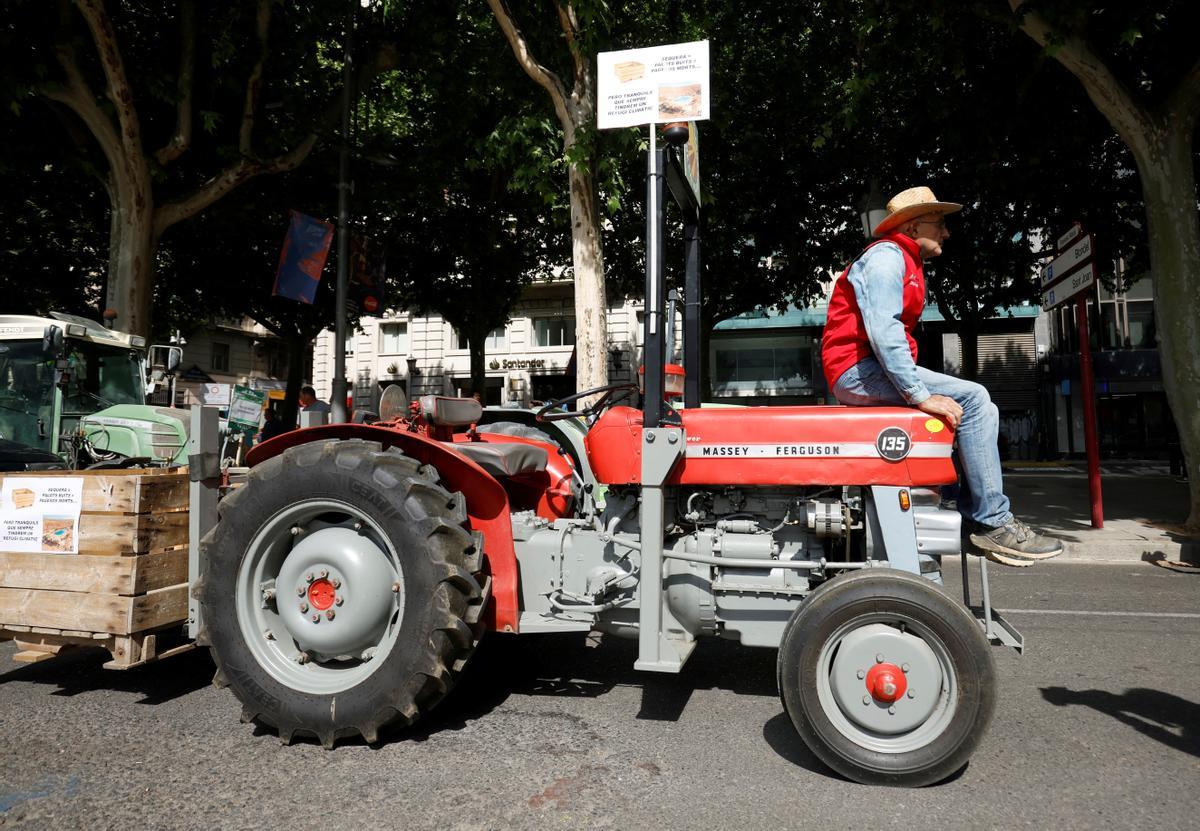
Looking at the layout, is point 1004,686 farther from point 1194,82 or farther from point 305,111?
point 305,111

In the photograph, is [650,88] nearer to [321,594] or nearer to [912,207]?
[912,207]

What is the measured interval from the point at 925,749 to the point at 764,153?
42.4ft

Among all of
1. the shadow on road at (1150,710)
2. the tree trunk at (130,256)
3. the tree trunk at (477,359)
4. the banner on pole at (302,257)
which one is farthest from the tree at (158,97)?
the shadow on road at (1150,710)

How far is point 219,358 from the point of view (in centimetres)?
3809

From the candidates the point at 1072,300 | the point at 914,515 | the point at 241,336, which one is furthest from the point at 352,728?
the point at 241,336

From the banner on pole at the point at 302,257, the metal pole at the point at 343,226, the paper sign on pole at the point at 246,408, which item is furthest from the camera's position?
the paper sign on pole at the point at 246,408

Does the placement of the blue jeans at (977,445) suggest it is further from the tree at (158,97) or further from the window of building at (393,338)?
the window of building at (393,338)

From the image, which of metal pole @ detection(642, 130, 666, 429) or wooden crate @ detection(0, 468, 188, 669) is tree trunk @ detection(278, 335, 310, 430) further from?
metal pole @ detection(642, 130, 666, 429)

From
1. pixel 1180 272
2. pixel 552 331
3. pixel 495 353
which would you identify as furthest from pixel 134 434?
Answer: pixel 552 331

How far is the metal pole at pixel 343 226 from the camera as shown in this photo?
11.8m

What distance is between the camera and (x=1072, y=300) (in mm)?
8680

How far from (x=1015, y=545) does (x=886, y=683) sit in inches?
31.6

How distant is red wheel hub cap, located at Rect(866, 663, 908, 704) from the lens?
8.13 ft

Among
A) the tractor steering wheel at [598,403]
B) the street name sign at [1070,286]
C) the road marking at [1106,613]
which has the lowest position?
the road marking at [1106,613]
